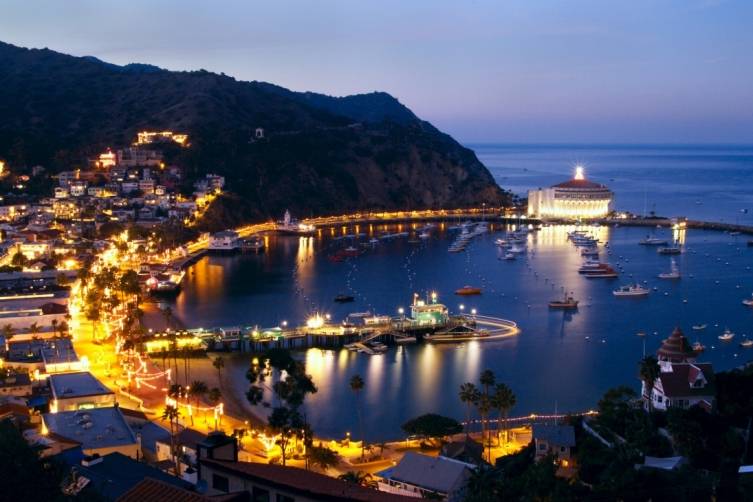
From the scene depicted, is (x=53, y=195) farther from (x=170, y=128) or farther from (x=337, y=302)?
(x=337, y=302)

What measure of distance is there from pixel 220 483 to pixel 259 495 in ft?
2.37

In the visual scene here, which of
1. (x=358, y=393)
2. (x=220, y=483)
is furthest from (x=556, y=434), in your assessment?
(x=358, y=393)

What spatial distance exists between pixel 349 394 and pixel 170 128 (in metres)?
71.8

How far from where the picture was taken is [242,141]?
8988cm

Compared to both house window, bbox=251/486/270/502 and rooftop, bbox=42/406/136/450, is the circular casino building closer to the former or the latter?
rooftop, bbox=42/406/136/450

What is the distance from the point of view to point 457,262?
5391 centimetres

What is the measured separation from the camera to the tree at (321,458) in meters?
18.0

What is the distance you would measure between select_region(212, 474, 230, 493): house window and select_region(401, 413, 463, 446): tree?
11090mm

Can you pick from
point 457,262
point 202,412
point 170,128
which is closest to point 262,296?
point 457,262

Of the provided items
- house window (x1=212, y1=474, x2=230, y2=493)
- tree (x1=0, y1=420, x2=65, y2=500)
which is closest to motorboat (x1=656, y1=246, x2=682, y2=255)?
house window (x1=212, y1=474, x2=230, y2=493)

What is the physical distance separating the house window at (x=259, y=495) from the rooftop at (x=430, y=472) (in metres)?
6.97

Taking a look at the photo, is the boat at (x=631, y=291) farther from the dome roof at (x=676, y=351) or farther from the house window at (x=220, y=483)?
the house window at (x=220, y=483)

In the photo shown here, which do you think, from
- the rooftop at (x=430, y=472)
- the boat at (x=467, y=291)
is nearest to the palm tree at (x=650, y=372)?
the rooftop at (x=430, y=472)

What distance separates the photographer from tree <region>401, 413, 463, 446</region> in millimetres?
19953
